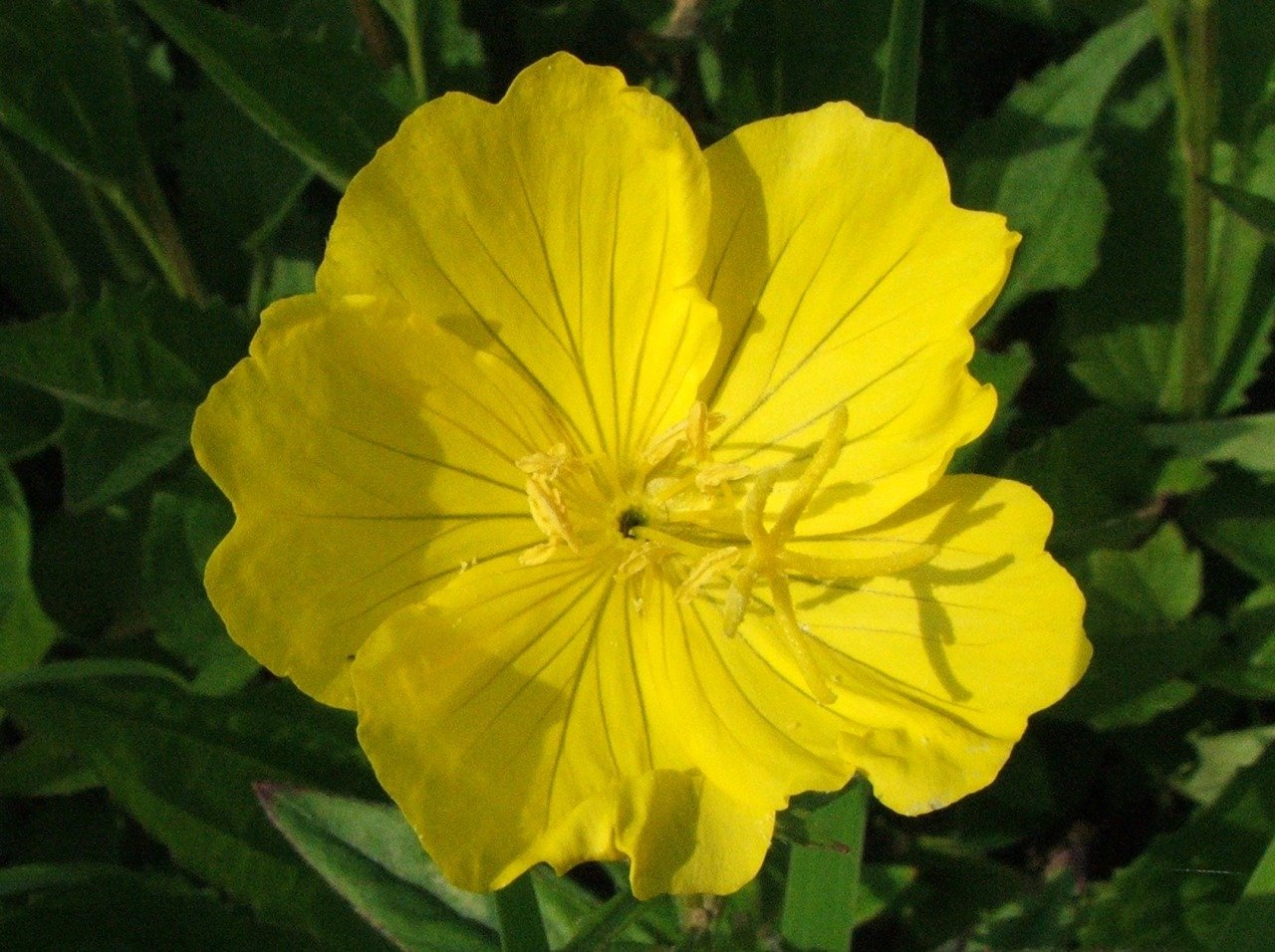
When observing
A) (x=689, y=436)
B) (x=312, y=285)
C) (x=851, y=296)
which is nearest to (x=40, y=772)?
(x=312, y=285)

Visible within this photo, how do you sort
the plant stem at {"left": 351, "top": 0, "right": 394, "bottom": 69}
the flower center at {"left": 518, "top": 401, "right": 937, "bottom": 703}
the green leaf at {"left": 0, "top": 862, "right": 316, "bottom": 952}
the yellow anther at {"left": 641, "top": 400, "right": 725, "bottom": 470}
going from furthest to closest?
the plant stem at {"left": 351, "top": 0, "right": 394, "bottom": 69}, the green leaf at {"left": 0, "top": 862, "right": 316, "bottom": 952}, the yellow anther at {"left": 641, "top": 400, "right": 725, "bottom": 470}, the flower center at {"left": 518, "top": 401, "right": 937, "bottom": 703}

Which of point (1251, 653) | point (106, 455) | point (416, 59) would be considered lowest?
point (1251, 653)

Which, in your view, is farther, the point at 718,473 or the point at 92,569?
the point at 92,569

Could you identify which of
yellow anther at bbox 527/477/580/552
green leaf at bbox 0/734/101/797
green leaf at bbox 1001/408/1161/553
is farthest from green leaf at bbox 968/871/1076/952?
green leaf at bbox 0/734/101/797

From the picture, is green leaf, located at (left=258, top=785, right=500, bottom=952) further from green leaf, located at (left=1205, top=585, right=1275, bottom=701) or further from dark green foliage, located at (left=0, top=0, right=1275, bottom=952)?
green leaf, located at (left=1205, top=585, right=1275, bottom=701)

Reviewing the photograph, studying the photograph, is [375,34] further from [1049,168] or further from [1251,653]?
[1251,653]

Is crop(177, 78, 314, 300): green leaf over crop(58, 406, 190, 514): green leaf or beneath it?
over

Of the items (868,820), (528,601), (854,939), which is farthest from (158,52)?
(854,939)
